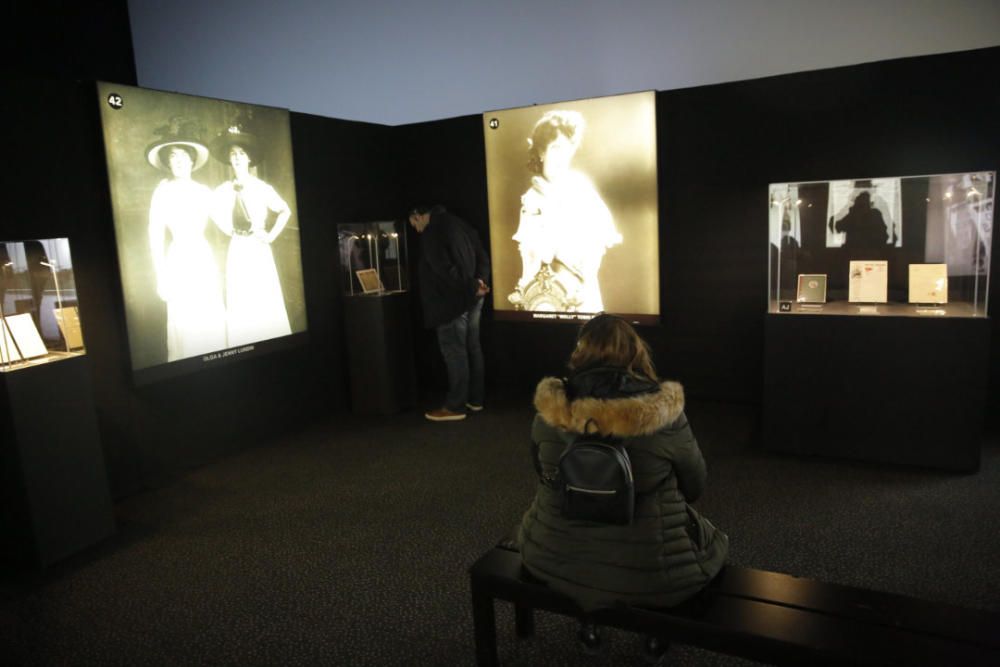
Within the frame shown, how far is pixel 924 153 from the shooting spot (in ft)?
15.0

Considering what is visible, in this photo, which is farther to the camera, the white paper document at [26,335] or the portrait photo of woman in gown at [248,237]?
the portrait photo of woman in gown at [248,237]

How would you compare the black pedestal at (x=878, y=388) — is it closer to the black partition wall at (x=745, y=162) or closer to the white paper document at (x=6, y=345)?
the black partition wall at (x=745, y=162)

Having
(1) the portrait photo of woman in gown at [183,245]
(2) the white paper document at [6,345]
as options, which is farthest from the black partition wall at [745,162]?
(2) the white paper document at [6,345]

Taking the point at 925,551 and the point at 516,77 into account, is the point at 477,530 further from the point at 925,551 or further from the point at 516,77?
the point at 516,77

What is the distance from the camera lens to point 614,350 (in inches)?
85.3

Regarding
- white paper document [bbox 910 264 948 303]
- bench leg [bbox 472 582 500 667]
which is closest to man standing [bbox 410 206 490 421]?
white paper document [bbox 910 264 948 303]

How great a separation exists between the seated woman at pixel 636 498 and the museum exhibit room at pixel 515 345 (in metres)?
0.01

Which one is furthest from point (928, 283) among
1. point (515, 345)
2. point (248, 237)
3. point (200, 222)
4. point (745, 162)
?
point (200, 222)

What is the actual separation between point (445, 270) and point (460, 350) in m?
0.62

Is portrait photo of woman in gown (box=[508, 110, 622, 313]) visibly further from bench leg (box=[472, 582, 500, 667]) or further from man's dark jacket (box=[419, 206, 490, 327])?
bench leg (box=[472, 582, 500, 667])

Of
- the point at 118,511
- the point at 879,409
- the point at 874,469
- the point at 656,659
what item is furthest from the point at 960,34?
the point at 118,511

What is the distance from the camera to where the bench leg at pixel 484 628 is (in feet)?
7.57

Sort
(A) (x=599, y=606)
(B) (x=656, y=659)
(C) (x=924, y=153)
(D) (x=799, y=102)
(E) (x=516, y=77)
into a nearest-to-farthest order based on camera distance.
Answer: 1. (A) (x=599, y=606)
2. (B) (x=656, y=659)
3. (C) (x=924, y=153)
4. (D) (x=799, y=102)
5. (E) (x=516, y=77)

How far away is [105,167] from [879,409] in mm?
4547
